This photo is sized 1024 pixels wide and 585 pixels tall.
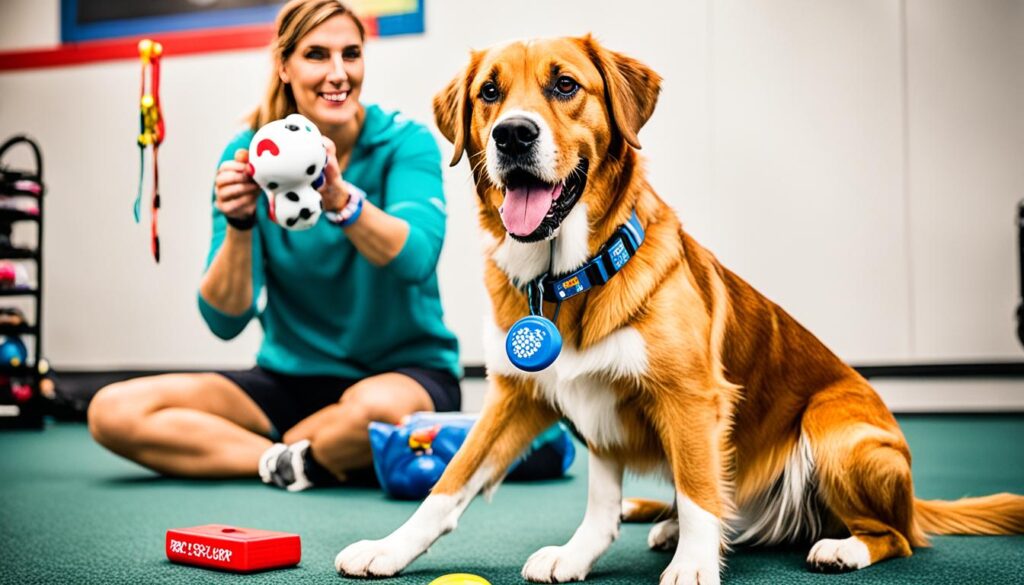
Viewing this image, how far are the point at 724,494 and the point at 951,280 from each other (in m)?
3.76

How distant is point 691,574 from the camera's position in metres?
1.34

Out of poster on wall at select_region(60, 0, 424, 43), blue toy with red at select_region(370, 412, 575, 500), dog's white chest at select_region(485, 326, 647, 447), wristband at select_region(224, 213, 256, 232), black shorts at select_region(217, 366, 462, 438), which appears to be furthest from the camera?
poster on wall at select_region(60, 0, 424, 43)

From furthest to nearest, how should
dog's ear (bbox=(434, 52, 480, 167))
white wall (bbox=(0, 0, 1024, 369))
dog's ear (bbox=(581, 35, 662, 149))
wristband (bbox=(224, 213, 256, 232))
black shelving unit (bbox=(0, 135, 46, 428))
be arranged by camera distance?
white wall (bbox=(0, 0, 1024, 369)), black shelving unit (bbox=(0, 135, 46, 428)), wristband (bbox=(224, 213, 256, 232)), dog's ear (bbox=(434, 52, 480, 167)), dog's ear (bbox=(581, 35, 662, 149))

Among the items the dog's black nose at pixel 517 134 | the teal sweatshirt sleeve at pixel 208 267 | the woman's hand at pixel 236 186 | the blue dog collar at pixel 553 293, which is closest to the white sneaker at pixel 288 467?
the teal sweatshirt sleeve at pixel 208 267

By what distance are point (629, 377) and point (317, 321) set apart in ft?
4.74

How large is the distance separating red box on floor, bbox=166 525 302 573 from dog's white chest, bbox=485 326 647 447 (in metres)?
0.46

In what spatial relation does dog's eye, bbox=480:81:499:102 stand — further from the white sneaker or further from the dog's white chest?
the white sneaker

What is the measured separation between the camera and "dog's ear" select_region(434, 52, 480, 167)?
164 cm

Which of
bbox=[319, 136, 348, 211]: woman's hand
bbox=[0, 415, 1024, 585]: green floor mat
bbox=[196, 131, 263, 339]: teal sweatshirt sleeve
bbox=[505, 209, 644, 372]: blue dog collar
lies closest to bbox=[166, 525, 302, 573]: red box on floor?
bbox=[0, 415, 1024, 585]: green floor mat

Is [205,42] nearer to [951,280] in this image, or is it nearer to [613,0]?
[613,0]

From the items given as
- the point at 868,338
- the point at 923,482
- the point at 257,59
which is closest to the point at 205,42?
the point at 257,59

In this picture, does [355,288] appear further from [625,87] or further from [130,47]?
[130,47]

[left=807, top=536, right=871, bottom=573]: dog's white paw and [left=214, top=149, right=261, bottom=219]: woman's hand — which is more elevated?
[left=214, top=149, right=261, bottom=219]: woman's hand

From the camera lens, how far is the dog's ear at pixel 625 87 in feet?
Answer: 5.00
